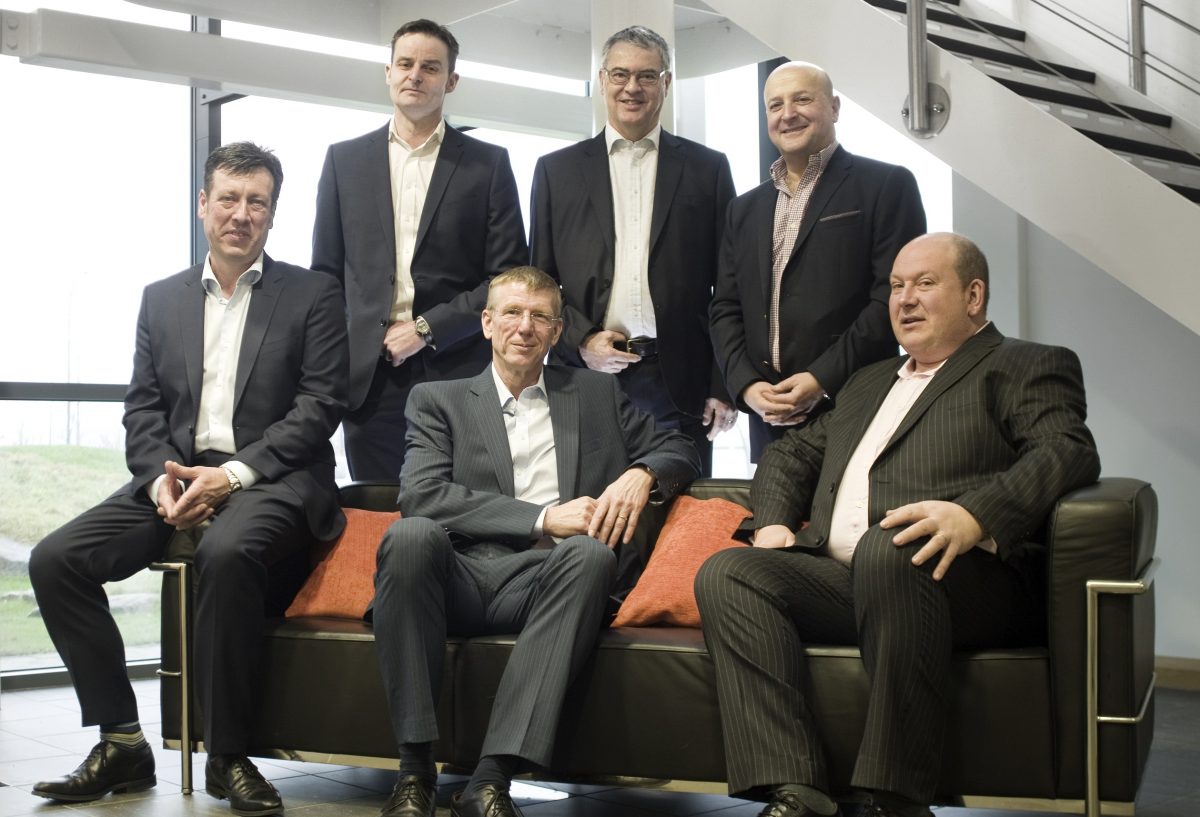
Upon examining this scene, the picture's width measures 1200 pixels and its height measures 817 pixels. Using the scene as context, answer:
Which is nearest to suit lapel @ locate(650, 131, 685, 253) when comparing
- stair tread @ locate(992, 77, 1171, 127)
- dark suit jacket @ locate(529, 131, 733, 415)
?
dark suit jacket @ locate(529, 131, 733, 415)

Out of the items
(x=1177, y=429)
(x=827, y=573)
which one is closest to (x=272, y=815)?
(x=827, y=573)

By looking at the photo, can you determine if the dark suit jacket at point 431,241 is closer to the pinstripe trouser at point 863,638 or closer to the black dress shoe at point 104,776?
the black dress shoe at point 104,776

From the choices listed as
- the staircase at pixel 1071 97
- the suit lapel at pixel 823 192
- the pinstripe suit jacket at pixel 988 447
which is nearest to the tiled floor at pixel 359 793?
the pinstripe suit jacket at pixel 988 447

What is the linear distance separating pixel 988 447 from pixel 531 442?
1.10m

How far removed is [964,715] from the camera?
9.16 ft

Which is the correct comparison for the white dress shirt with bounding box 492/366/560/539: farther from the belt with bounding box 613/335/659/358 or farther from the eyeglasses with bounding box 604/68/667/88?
the eyeglasses with bounding box 604/68/667/88

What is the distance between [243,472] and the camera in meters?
3.58

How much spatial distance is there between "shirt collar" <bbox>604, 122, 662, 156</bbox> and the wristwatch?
735 mm

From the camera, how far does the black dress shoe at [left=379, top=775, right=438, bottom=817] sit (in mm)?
2980

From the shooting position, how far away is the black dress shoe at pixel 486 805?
284 centimetres

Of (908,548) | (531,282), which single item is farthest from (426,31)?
(908,548)

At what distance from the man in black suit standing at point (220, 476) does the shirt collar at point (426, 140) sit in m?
0.49

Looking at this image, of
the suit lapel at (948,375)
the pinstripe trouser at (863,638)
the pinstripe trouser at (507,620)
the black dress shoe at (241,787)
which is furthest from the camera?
the black dress shoe at (241,787)

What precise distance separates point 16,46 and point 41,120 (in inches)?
45.3
